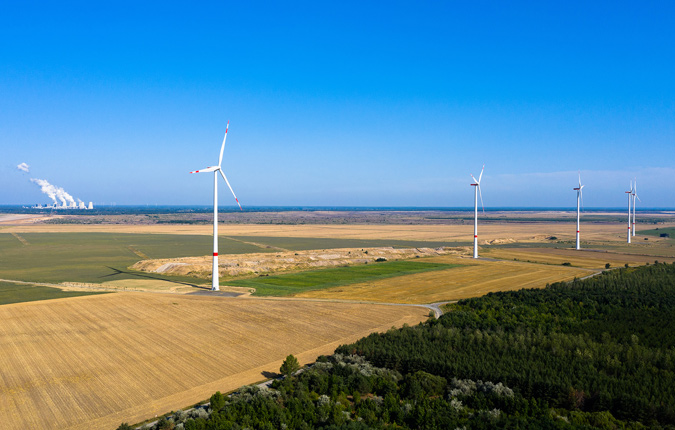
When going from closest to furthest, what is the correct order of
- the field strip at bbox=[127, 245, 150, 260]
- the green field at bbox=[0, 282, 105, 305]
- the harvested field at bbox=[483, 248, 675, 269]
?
the green field at bbox=[0, 282, 105, 305] → the harvested field at bbox=[483, 248, 675, 269] → the field strip at bbox=[127, 245, 150, 260]

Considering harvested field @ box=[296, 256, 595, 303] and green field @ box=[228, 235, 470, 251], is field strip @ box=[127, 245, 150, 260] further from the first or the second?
harvested field @ box=[296, 256, 595, 303]

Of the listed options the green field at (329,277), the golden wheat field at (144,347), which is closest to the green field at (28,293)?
the golden wheat field at (144,347)

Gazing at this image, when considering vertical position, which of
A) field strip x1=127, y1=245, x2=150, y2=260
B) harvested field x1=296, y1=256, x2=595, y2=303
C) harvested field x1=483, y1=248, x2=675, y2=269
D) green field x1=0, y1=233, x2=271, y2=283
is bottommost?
field strip x1=127, y1=245, x2=150, y2=260

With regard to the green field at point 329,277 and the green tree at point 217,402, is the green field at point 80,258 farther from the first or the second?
the green tree at point 217,402

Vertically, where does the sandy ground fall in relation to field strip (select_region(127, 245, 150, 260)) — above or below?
above

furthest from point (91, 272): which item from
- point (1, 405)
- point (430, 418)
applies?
point (430, 418)

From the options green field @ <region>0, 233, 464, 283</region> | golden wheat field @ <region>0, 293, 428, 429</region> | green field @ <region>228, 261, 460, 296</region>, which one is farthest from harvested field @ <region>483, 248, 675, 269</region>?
golden wheat field @ <region>0, 293, 428, 429</region>
